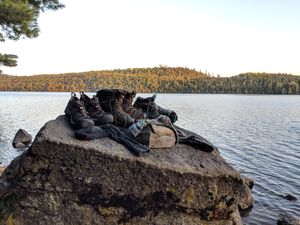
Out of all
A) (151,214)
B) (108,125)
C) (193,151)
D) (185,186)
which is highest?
(108,125)

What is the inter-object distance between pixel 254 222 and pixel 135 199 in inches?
215

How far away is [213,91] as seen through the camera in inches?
7013

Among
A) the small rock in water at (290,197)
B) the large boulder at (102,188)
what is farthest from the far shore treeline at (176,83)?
the large boulder at (102,188)

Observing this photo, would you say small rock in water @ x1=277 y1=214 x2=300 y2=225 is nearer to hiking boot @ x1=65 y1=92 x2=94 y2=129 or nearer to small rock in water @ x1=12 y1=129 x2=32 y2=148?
hiking boot @ x1=65 y1=92 x2=94 y2=129

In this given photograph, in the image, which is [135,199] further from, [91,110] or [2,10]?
[2,10]

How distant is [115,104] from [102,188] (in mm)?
2126

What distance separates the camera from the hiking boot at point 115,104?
6910 millimetres

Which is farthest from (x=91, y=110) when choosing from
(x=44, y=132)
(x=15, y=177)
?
(x=15, y=177)

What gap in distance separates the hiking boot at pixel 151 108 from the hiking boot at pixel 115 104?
804 millimetres

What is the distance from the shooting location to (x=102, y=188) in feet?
18.2

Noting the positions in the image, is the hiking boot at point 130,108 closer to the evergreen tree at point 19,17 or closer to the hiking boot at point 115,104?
the hiking boot at point 115,104

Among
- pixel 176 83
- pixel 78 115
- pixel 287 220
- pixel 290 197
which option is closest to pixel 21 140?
pixel 78 115

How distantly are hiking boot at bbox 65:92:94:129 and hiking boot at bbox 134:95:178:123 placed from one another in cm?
160

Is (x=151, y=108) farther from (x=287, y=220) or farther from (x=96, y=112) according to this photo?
(x=287, y=220)
